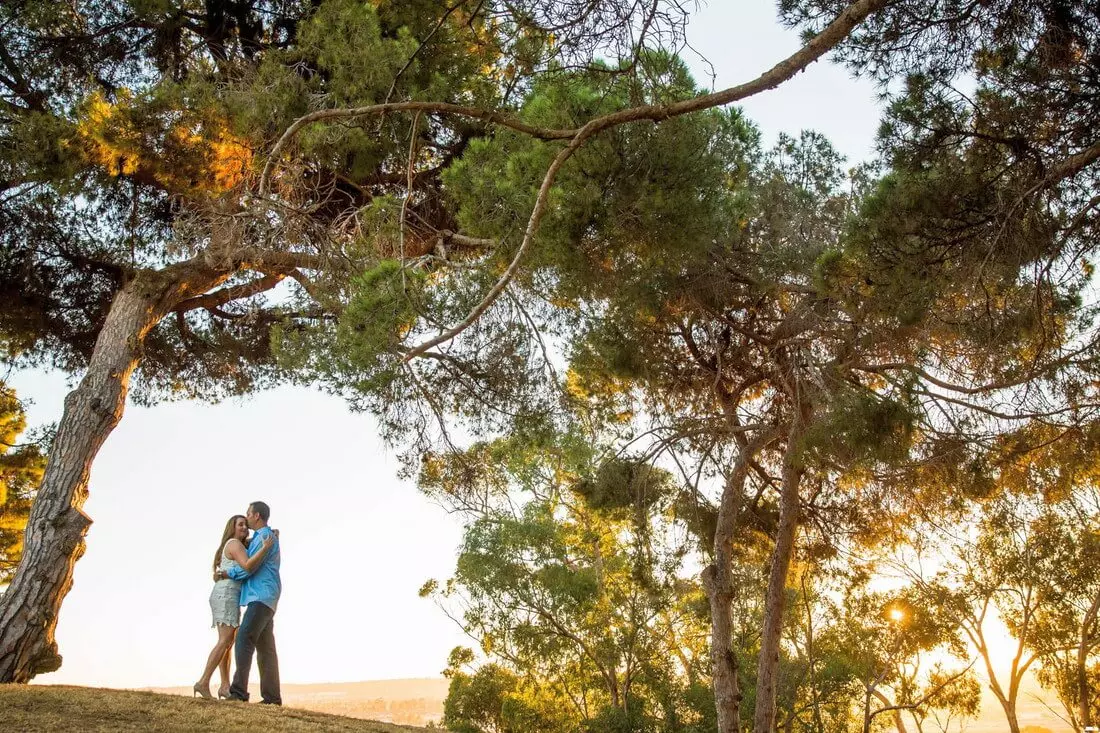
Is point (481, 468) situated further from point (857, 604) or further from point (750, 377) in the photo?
point (857, 604)

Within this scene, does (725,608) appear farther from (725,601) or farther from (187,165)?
(187,165)

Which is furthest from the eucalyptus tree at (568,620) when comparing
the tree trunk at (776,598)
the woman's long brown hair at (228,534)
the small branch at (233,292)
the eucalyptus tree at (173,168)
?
the woman's long brown hair at (228,534)

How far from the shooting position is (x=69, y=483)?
5.61 m

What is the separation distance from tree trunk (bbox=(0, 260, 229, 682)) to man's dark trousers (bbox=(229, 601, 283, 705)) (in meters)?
1.45

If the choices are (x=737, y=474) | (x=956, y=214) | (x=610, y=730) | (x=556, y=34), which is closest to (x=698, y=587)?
(x=610, y=730)

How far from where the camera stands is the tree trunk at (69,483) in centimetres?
503

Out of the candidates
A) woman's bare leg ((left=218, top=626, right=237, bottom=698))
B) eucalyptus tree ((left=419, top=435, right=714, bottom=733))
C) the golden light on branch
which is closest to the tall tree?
the golden light on branch

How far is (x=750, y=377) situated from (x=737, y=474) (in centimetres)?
89

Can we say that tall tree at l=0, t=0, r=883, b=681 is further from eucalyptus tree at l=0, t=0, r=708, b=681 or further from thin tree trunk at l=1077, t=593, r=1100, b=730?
thin tree trunk at l=1077, t=593, r=1100, b=730

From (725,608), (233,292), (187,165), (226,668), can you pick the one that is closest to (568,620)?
(725,608)

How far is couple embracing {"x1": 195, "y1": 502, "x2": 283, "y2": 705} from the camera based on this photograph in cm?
461

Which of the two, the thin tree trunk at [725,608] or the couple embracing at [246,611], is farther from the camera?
the thin tree trunk at [725,608]

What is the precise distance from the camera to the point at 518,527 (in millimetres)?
12570

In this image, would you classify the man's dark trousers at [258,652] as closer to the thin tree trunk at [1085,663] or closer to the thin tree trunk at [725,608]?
the thin tree trunk at [725,608]
